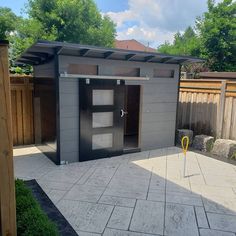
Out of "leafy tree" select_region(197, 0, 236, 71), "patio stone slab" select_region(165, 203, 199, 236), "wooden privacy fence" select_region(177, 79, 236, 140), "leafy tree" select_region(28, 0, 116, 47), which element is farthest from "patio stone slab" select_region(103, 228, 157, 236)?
"leafy tree" select_region(197, 0, 236, 71)

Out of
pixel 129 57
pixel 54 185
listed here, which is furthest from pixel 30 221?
pixel 129 57

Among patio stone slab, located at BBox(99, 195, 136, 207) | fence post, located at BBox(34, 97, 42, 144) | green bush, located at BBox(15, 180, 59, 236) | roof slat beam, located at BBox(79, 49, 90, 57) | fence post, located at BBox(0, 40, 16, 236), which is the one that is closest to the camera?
fence post, located at BBox(0, 40, 16, 236)

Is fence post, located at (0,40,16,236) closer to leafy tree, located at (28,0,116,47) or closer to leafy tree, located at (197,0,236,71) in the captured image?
leafy tree, located at (28,0,116,47)

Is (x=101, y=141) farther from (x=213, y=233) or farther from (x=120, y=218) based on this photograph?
(x=213, y=233)

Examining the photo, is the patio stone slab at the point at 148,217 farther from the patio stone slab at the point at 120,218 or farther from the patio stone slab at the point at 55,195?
the patio stone slab at the point at 55,195

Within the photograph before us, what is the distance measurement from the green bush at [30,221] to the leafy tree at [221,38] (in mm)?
15836

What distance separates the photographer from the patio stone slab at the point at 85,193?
12.1ft

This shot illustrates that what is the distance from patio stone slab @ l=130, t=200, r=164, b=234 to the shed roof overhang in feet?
9.83

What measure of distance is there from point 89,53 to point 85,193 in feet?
9.39

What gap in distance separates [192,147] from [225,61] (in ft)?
37.5

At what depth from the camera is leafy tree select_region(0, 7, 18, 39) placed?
11.5m

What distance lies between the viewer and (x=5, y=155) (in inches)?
71.0

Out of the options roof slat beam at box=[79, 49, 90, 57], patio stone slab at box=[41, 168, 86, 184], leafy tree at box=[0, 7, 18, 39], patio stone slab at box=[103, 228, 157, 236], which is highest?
leafy tree at box=[0, 7, 18, 39]

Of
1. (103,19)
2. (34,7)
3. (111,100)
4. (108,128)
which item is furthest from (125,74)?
(103,19)
